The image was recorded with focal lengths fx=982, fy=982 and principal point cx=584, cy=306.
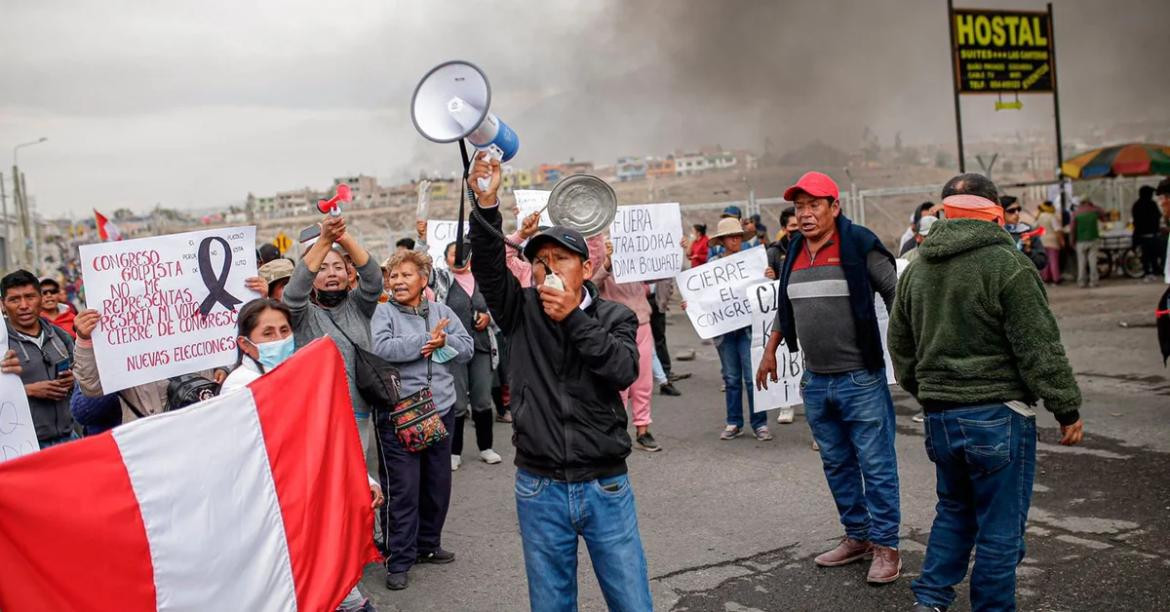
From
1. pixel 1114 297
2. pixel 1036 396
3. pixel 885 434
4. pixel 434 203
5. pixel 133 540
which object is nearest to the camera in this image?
pixel 133 540

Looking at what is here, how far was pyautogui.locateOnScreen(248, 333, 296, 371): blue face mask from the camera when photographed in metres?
4.09

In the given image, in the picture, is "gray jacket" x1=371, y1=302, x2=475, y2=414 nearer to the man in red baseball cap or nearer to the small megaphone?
the small megaphone

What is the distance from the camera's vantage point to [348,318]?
5.28 m

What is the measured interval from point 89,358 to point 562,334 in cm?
292

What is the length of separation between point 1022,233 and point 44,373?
703 centimetres

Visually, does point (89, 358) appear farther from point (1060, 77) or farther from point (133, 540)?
point (1060, 77)

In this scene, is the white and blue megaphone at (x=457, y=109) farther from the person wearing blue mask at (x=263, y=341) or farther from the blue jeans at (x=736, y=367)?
the blue jeans at (x=736, y=367)

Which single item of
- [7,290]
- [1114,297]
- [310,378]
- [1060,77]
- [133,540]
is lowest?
[1114,297]

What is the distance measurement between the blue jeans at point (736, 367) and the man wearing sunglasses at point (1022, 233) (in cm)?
226

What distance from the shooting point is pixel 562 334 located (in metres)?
3.45

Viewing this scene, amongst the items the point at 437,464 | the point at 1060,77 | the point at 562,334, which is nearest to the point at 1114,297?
the point at 437,464

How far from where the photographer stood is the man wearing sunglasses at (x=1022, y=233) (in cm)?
787

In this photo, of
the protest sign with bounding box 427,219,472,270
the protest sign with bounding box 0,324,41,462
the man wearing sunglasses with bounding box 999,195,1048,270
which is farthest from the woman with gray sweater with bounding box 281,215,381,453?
the man wearing sunglasses with bounding box 999,195,1048,270

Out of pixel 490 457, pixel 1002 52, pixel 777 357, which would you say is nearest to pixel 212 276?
pixel 490 457
